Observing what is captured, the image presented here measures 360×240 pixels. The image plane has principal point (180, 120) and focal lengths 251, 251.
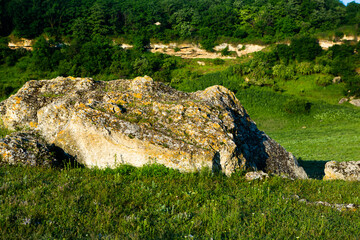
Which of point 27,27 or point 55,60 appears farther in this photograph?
point 27,27

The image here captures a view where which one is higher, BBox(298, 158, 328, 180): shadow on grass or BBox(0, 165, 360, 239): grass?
BBox(0, 165, 360, 239): grass

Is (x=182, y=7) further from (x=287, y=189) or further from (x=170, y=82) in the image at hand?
(x=287, y=189)

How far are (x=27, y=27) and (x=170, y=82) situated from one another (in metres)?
65.0

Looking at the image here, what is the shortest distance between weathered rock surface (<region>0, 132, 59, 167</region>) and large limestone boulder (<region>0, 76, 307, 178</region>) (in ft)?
2.93

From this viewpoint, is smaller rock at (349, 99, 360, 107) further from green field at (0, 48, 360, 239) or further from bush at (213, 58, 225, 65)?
green field at (0, 48, 360, 239)

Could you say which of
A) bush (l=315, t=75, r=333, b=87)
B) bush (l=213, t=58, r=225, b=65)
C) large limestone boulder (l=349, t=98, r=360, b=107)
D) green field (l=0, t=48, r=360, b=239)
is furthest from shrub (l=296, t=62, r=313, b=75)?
green field (l=0, t=48, r=360, b=239)

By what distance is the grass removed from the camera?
476cm

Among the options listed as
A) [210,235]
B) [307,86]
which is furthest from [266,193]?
[307,86]

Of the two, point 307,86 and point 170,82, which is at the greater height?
point 307,86

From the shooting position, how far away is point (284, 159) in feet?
43.2

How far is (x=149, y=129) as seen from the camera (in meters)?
9.49

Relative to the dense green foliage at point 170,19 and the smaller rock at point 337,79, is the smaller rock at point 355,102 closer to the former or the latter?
the smaller rock at point 337,79

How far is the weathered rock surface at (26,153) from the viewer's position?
8.29 meters

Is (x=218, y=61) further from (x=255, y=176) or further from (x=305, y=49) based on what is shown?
(x=255, y=176)
